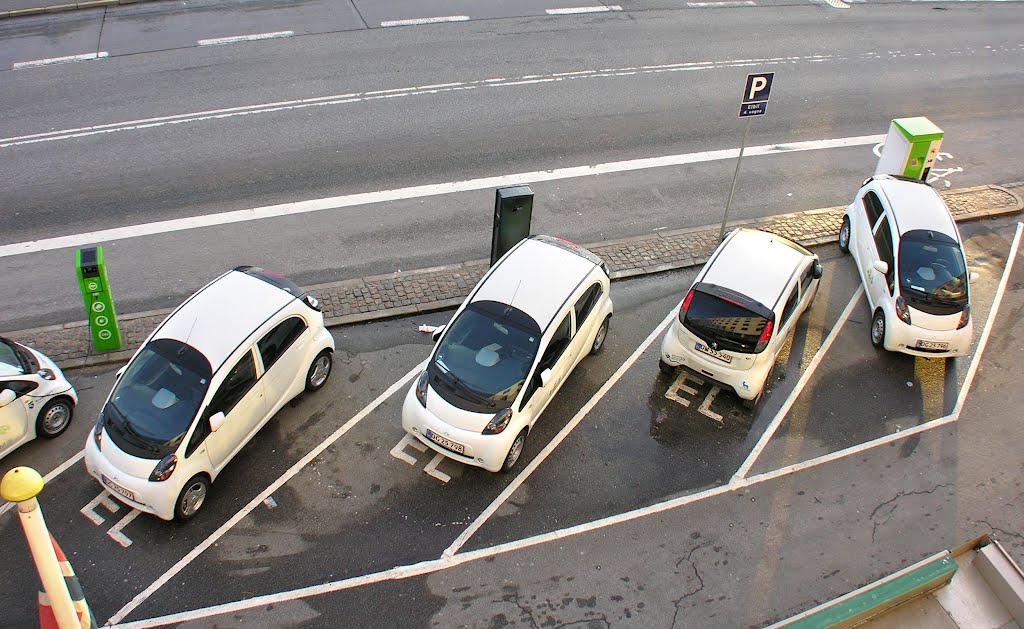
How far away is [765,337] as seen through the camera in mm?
10023

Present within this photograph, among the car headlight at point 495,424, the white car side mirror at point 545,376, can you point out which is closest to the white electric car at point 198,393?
the car headlight at point 495,424

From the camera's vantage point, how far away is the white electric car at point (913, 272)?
1117 centimetres

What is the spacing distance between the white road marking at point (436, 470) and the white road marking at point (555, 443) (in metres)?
0.68

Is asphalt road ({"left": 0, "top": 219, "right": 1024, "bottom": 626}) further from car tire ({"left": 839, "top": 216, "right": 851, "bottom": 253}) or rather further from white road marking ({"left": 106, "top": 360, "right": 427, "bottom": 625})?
car tire ({"left": 839, "top": 216, "right": 851, "bottom": 253})

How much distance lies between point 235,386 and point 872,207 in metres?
10.4

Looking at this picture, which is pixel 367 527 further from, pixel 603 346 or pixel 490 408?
pixel 603 346

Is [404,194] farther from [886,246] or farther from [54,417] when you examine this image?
[886,246]

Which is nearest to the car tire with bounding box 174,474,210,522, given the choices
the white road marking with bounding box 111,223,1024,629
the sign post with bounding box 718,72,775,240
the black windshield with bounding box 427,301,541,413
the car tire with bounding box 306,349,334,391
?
the white road marking with bounding box 111,223,1024,629

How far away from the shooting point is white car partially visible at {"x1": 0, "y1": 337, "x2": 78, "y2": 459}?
9.12 metres

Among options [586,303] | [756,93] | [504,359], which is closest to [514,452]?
[504,359]

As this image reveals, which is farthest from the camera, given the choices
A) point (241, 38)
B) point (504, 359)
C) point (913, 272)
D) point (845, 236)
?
point (241, 38)

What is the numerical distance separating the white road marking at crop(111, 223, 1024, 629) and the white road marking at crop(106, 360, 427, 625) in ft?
0.95

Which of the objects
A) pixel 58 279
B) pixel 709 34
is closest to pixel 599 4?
pixel 709 34

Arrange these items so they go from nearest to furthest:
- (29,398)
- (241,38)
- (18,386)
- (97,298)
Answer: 1. (18,386)
2. (29,398)
3. (97,298)
4. (241,38)
